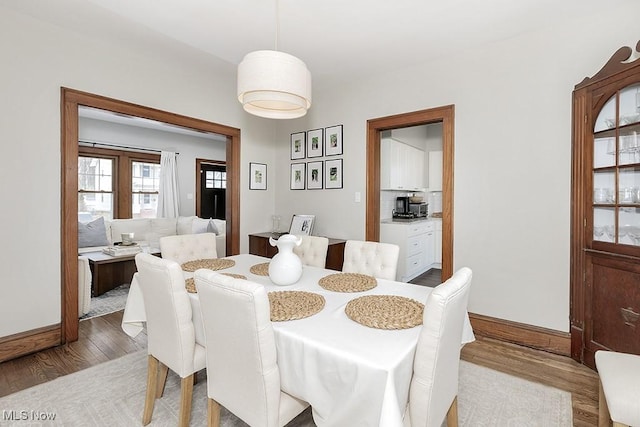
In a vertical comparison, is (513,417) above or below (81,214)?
below

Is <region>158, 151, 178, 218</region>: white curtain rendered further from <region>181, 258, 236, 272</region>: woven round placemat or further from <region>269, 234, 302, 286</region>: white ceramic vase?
<region>269, 234, 302, 286</region>: white ceramic vase

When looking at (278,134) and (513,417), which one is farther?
(278,134)

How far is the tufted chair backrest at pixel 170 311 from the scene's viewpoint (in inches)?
57.5

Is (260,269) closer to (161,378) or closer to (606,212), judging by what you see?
(161,378)

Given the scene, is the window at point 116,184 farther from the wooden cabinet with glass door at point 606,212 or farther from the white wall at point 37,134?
the wooden cabinet with glass door at point 606,212

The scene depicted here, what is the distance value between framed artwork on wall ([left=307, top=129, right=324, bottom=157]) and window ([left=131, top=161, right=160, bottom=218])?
3725 millimetres

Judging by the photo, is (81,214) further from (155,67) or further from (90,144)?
(155,67)

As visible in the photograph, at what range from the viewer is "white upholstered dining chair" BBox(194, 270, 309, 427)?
112 centimetres

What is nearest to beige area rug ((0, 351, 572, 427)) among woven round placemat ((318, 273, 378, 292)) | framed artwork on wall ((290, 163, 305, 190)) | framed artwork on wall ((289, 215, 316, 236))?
woven round placemat ((318, 273, 378, 292))

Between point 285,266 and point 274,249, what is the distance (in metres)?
1.94

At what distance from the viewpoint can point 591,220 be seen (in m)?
2.24

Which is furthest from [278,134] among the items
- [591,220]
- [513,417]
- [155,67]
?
[513,417]

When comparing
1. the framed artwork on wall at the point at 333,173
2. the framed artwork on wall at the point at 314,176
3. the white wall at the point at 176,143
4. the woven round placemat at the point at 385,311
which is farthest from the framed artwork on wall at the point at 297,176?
the woven round placemat at the point at 385,311

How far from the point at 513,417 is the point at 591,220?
4.78 ft
